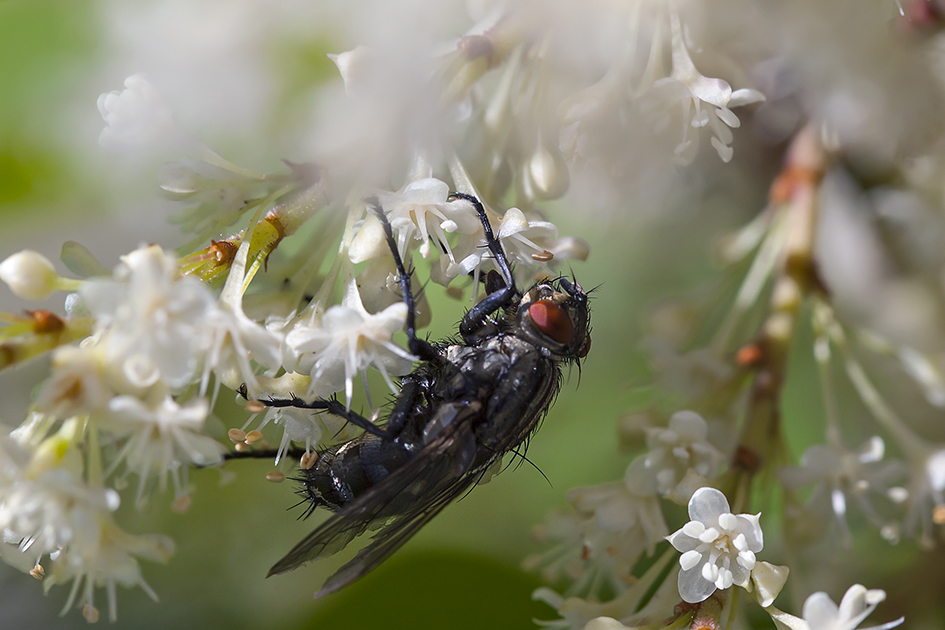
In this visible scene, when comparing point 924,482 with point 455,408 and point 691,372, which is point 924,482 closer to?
point 691,372

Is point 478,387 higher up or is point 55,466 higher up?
point 55,466

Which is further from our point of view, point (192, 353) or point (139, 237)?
point (139, 237)

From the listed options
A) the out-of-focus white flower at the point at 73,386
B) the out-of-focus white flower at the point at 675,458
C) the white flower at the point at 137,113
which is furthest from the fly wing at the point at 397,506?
the white flower at the point at 137,113

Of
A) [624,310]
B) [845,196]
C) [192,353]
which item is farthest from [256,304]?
[845,196]

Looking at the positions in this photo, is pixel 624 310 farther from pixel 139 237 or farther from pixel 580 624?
pixel 139 237

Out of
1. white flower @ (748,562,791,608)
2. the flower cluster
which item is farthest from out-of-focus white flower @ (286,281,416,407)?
white flower @ (748,562,791,608)

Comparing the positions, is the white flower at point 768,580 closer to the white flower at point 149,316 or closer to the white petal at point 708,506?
the white petal at point 708,506
